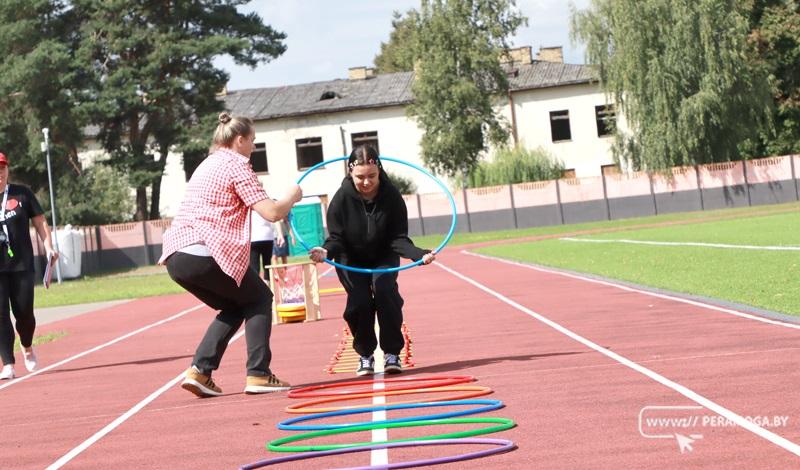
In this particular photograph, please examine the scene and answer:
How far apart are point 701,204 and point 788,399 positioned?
2230 inches

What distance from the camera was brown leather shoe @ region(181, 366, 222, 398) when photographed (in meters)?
9.69

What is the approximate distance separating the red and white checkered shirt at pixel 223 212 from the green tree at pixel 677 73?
52.2 metres

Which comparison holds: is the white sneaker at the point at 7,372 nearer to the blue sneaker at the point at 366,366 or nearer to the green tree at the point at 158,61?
the blue sneaker at the point at 366,366

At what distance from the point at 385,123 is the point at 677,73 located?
20925 mm

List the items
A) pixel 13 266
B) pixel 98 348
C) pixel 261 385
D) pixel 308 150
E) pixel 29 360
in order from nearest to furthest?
pixel 261 385 → pixel 13 266 → pixel 29 360 → pixel 98 348 → pixel 308 150

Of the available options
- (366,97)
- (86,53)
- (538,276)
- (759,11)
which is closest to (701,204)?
(759,11)

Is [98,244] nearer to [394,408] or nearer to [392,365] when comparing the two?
[392,365]

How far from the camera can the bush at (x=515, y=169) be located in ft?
222

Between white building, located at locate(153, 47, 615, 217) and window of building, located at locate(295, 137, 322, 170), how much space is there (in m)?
0.06

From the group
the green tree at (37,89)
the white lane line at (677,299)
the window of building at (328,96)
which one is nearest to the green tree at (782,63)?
the window of building at (328,96)

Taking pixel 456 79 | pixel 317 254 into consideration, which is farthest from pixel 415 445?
pixel 456 79

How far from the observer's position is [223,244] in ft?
30.9

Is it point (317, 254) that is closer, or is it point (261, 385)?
point (261, 385)

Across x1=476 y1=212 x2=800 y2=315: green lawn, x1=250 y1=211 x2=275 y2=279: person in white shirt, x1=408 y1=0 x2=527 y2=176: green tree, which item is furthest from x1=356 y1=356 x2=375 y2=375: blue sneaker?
x1=408 y1=0 x2=527 y2=176: green tree
